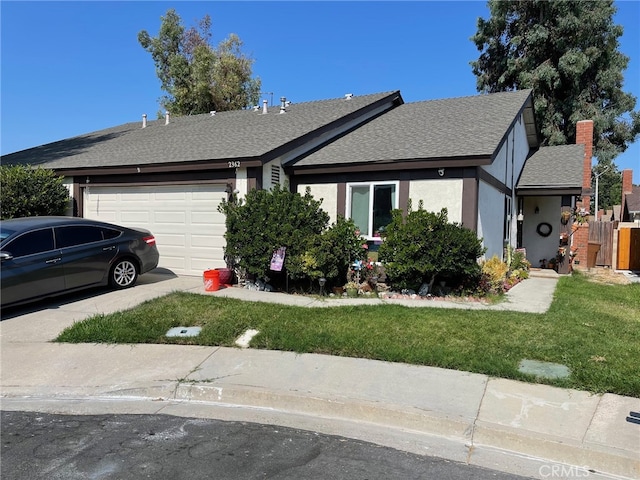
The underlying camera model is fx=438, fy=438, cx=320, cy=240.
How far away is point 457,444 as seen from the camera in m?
3.90

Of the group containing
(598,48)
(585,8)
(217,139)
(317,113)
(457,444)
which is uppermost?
(585,8)

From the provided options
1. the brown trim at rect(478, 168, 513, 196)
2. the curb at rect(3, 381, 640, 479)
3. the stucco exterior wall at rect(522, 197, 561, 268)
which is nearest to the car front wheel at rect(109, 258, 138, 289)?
the curb at rect(3, 381, 640, 479)

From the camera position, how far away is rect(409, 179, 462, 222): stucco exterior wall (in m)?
10.2

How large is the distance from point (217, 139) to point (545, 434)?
1135 centimetres

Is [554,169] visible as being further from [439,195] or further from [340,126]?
[340,126]

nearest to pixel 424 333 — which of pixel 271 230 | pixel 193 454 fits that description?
pixel 193 454

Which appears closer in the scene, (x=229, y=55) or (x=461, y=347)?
(x=461, y=347)

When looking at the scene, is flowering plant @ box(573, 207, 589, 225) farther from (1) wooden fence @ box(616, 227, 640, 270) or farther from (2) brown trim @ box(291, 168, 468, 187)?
(2) brown trim @ box(291, 168, 468, 187)

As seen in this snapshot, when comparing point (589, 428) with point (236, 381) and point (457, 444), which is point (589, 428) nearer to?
point (457, 444)

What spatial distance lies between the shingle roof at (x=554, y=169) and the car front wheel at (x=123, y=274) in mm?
11648

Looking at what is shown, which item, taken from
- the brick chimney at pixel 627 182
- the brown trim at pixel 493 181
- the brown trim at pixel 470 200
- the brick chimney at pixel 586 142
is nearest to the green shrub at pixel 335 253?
the brown trim at pixel 470 200

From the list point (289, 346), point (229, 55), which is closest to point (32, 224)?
point (289, 346)

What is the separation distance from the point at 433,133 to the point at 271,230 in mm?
5653

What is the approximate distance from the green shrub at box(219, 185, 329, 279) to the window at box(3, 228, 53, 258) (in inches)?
133
